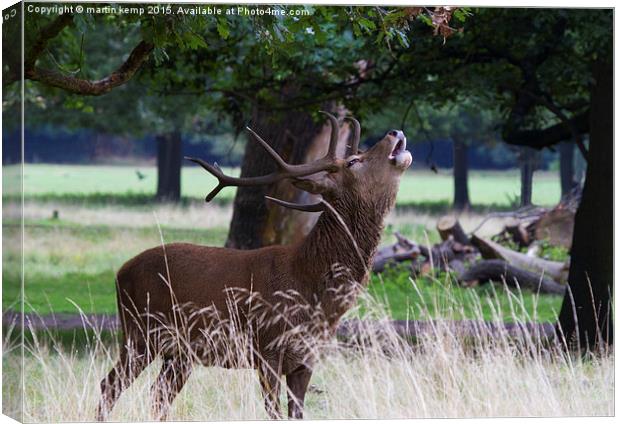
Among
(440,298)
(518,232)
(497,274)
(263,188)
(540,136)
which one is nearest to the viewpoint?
(540,136)

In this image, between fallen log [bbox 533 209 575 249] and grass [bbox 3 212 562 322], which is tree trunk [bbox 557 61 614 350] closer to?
grass [bbox 3 212 562 322]

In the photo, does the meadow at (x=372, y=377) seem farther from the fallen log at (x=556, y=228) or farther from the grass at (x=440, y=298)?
the fallen log at (x=556, y=228)

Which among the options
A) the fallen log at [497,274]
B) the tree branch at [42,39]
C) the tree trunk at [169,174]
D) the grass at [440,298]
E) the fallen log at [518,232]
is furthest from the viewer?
the tree trunk at [169,174]

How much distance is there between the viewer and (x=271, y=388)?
268 inches

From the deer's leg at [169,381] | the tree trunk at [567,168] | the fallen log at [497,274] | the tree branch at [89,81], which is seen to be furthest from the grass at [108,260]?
the tree branch at [89,81]

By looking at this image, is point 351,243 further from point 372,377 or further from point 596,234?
point 596,234

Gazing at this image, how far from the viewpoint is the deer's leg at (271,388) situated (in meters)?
6.77

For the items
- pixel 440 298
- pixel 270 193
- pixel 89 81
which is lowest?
pixel 440 298

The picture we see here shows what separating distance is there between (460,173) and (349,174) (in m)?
7.42

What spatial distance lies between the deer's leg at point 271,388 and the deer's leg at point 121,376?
0.74 metres

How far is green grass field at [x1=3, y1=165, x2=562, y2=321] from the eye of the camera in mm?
13427

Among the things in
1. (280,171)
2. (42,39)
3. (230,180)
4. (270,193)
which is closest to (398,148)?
(280,171)

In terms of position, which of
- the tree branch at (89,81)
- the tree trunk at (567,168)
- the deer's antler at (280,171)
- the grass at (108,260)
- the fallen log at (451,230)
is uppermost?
the tree branch at (89,81)

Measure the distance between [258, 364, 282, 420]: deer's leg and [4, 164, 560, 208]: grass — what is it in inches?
263
